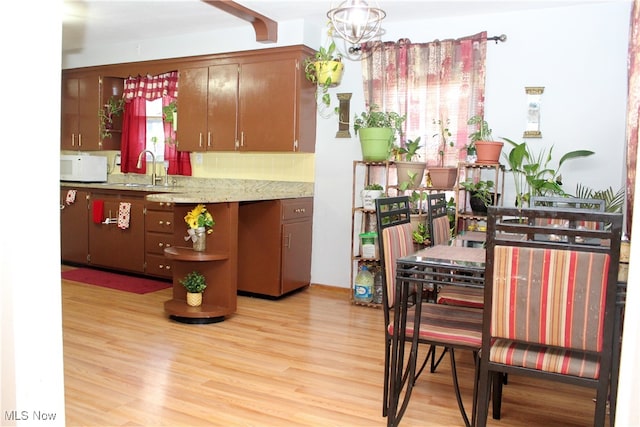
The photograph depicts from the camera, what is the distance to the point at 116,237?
5191mm

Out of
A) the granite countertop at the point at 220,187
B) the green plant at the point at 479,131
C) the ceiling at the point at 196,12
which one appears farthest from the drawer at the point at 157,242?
the green plant at the point at 479,131

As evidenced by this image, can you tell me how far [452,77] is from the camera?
14.0 ft

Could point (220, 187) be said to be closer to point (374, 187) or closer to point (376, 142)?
point (374, 187)

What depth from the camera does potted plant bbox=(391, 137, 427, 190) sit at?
4188 mm

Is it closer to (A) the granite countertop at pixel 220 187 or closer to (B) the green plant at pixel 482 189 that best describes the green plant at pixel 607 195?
(B) the green plant at pixel 482 189

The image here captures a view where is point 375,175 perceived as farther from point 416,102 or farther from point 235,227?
point 235,227

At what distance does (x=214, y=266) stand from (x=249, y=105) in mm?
1675

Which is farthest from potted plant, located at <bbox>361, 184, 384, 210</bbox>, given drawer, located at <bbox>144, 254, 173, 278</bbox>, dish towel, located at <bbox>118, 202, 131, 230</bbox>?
dish towel, located at <bbox>118, 202, 131, 230</bbox>

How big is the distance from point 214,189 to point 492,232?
155 inches

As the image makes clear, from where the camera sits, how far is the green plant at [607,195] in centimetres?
348

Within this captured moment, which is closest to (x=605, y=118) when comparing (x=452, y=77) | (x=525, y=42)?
(x=525, y=42)

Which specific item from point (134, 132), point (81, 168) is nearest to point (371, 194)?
point (134, 132)

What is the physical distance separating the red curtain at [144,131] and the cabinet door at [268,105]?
3.35ft

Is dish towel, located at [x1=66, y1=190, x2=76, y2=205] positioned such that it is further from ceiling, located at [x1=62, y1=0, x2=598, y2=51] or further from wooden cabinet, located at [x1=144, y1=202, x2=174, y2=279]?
ceiling, located at [x1=62, y1=0, x2=598, y2=51]
